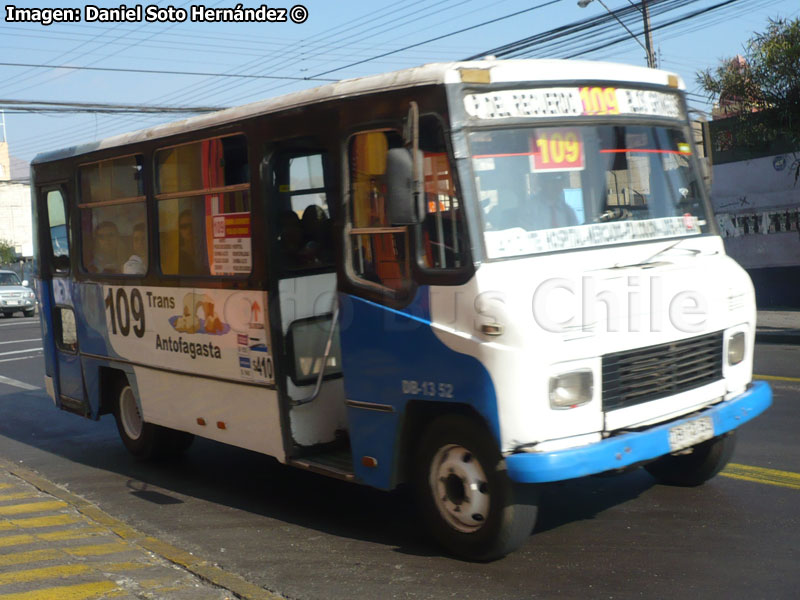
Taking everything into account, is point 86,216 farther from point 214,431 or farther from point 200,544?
point 200,544

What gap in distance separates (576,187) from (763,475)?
2.64m

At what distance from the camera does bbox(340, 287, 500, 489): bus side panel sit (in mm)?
5027

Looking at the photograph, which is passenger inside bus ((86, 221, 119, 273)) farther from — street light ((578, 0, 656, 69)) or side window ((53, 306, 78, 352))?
street light ((578, 0, 656, 69))

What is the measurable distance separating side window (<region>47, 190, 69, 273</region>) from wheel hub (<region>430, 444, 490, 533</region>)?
547 centimetres

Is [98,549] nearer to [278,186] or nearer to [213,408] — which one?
[213,408]

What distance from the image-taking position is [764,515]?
5766 millimetres

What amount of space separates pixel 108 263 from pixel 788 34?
10.8m

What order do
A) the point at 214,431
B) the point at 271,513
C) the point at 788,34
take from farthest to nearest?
the point at 788,34, the point at 214,431, the point at 271,513

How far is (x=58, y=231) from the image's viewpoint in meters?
9.66

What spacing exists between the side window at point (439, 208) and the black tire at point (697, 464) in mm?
2138

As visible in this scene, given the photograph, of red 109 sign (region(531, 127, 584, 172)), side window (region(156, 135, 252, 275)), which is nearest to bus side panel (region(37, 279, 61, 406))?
side window (region(156, 135, 252, 275))

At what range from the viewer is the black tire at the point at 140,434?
8.70 metres

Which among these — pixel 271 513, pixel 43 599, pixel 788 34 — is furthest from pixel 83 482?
pixel 788 34

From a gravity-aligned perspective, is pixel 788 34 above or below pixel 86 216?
above
